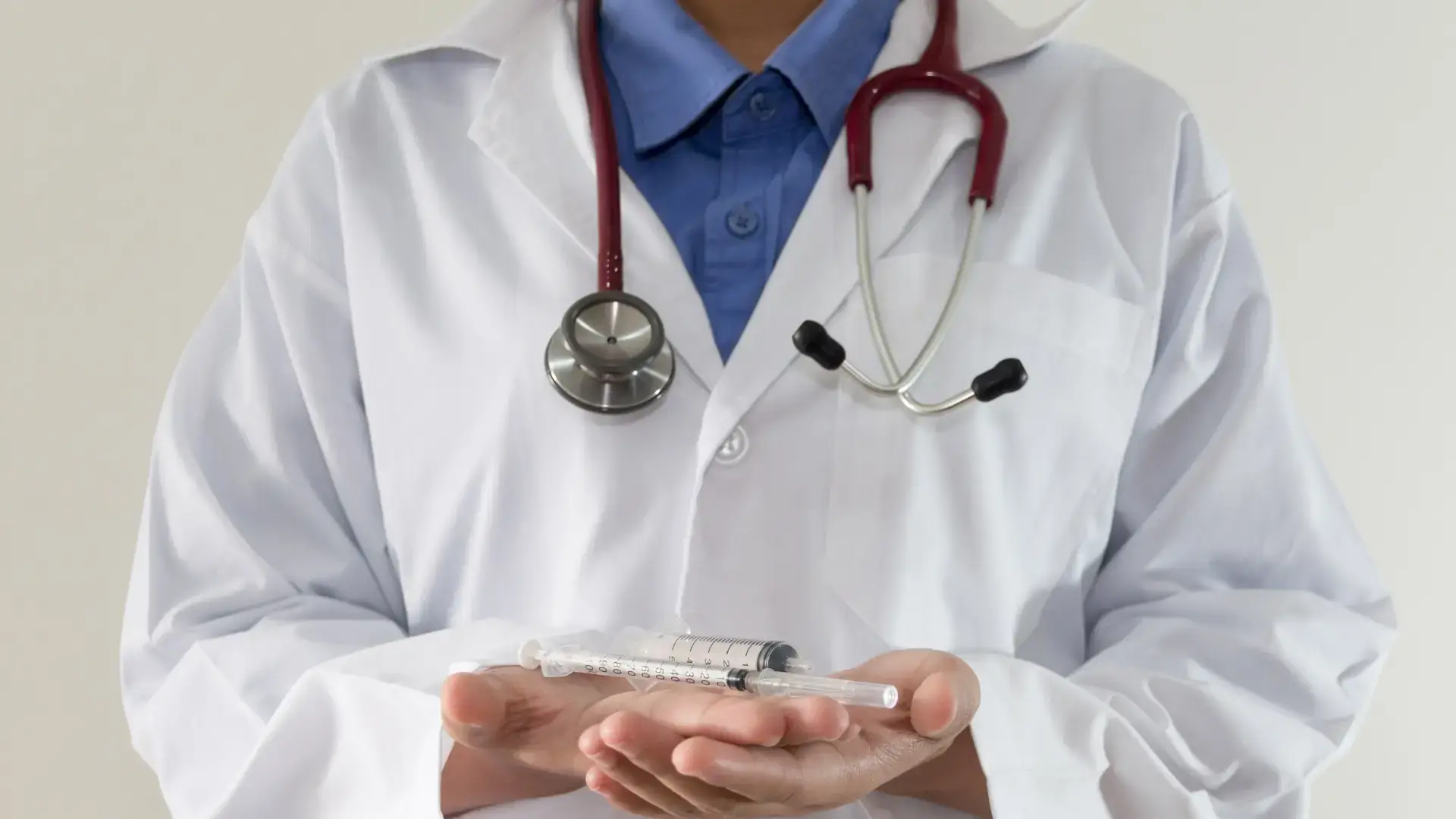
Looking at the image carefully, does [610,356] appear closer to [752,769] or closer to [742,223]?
[742,223]

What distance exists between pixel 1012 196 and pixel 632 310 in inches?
10.6

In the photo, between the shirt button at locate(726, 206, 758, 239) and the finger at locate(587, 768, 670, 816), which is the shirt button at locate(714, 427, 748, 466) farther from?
the finger at locate(587, 768, 670, 816)

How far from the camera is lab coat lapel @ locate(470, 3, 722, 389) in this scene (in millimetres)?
835

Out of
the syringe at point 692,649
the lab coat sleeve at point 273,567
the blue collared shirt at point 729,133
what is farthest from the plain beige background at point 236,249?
the syringe at point 692,649

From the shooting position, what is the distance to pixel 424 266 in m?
0.90

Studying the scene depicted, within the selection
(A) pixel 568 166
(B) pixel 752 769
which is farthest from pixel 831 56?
(B) pixel 752 769

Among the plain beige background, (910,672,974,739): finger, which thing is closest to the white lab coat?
(910,672,974,739): finger

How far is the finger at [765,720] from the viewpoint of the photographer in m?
0.55

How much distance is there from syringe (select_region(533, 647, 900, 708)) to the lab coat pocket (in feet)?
0.57

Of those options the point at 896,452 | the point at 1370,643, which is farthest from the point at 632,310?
the point at 1370,643

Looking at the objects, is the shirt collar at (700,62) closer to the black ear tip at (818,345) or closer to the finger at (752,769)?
the black ear tip at (818,345)

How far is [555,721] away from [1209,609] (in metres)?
0.42

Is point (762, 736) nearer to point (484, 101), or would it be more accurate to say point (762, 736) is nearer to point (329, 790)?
point (329, 790)

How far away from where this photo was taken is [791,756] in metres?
0.58
